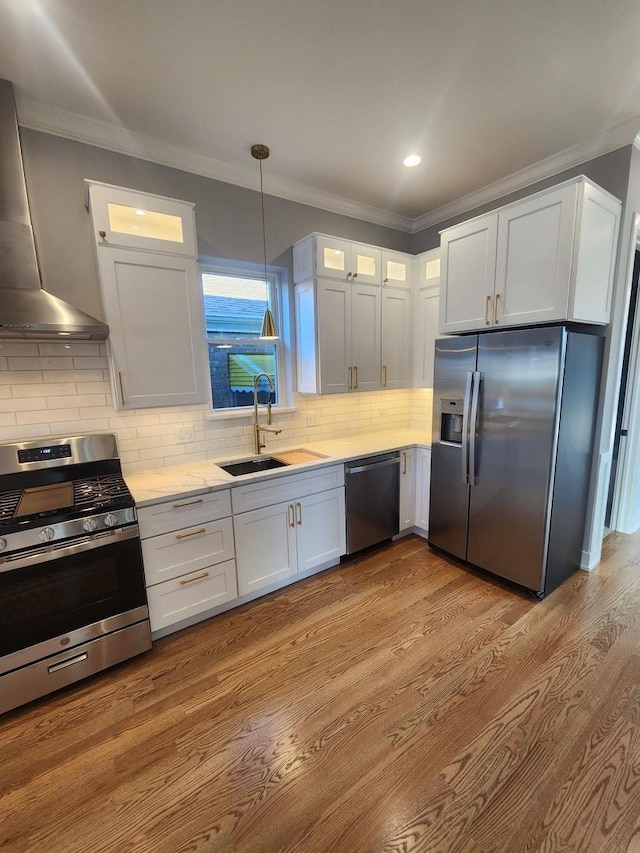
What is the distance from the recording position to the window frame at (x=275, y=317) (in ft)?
8.80

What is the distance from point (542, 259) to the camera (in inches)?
85.7

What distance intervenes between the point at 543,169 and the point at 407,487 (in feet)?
8.54

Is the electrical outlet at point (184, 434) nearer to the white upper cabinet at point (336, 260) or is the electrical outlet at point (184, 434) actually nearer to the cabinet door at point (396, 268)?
the white upper cabinet at point (336, 260)

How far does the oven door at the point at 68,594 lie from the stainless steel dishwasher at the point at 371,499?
4.90ft

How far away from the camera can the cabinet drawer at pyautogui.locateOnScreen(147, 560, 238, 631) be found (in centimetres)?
206

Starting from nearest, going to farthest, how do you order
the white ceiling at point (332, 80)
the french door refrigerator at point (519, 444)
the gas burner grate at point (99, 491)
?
the white ceiling at point (332, 80)
the gas burner grate at point (99, 491)
the french door refrigerator at point (519, 444)

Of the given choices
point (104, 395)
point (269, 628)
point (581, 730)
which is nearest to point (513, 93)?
point (104, 395)

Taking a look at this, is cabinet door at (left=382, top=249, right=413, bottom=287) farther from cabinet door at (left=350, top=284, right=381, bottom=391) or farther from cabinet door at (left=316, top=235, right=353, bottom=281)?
cabinet door at (left=316, top=235, right=353, bottom=281)

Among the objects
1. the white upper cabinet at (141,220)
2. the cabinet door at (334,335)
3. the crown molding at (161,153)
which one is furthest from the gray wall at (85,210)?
the cabinet door at (334,335)

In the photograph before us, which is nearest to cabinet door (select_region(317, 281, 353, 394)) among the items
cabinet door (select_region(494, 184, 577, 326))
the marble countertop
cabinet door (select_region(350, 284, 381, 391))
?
cabinet door (select_region(350, 284, 381, 391))

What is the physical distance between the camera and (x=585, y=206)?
2.03 meters

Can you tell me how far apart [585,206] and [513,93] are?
28.2 inches

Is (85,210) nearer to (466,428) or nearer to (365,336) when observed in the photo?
(365,336)

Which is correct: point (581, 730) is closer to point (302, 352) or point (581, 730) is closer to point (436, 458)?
point (436, 458)
